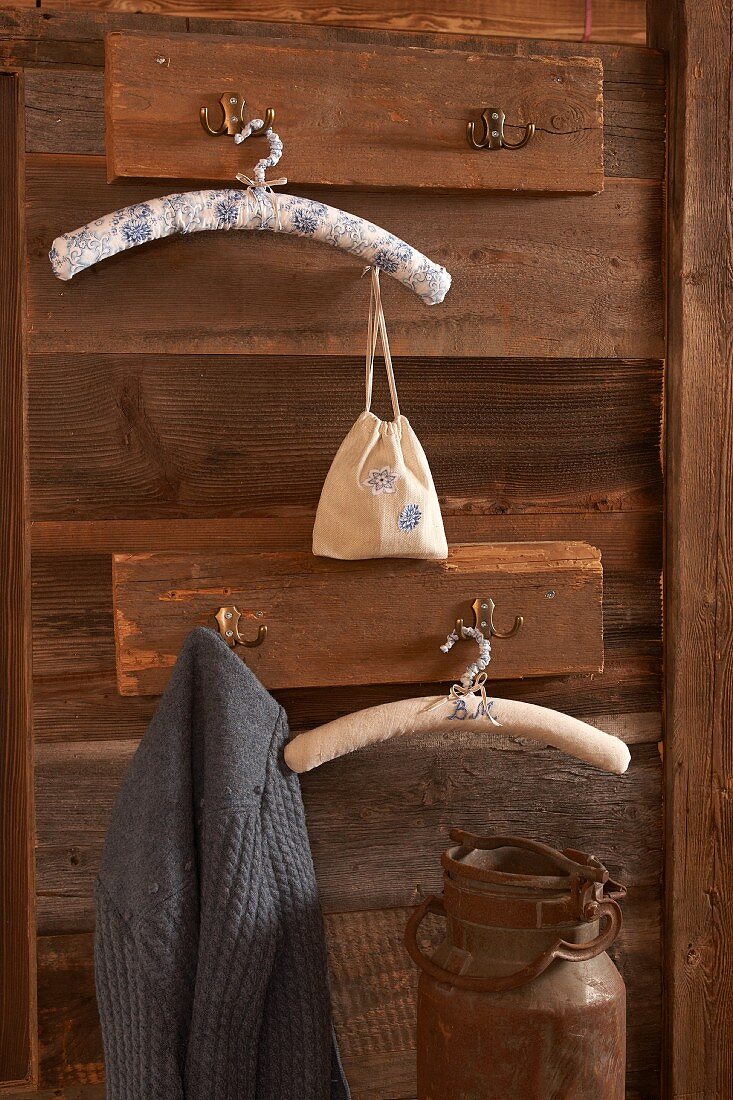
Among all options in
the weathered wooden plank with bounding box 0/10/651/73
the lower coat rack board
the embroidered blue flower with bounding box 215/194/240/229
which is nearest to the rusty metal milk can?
the lower coat rack board

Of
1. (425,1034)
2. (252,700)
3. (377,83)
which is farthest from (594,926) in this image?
(377,83)

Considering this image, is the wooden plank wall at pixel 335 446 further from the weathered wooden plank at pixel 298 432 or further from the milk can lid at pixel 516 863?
the milk can lid at pixel 516 863

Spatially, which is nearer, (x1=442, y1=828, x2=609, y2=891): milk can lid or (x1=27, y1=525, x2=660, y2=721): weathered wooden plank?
(x1=442, y1=828, x2=609, y2=891): milk can lid

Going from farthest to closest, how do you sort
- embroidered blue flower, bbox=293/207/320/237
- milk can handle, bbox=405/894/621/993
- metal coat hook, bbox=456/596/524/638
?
metal coat hook, bbox=456/596/524/638 < embroidered blue flower, bbox=293/207/320/237 < milk can handle, bbox=405/894/621/993

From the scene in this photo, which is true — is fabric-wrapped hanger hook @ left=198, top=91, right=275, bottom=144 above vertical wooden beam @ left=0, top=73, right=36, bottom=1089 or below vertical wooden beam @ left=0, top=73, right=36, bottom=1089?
above

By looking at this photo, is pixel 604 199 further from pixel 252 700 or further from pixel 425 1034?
pixel 425 1034

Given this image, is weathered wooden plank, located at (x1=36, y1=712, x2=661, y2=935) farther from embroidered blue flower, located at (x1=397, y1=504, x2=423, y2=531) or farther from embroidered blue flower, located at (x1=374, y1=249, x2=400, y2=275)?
embroidered blue flower, located at (x1=374, y1=249, x2=400, y2=275)

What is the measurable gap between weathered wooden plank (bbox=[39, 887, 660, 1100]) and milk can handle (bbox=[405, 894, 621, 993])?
19cm

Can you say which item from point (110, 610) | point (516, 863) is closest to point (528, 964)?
point (516, 863)

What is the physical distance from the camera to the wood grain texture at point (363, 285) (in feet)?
4.19

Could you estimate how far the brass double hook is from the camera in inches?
48.5

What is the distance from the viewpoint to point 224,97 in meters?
1.24

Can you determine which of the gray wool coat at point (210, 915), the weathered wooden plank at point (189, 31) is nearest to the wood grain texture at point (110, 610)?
the gray wool coat at point (210, 915)

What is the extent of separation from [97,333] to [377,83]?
0.48 m
